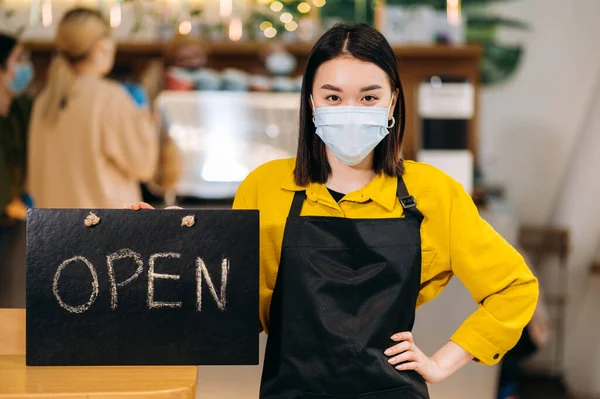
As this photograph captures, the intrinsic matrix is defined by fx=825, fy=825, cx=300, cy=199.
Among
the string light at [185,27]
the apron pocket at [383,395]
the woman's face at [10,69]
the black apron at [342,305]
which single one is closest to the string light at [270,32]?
the string light at [185,27]

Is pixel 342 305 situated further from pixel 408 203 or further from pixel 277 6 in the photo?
pixel 277 6

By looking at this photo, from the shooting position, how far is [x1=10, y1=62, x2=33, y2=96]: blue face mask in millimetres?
4289

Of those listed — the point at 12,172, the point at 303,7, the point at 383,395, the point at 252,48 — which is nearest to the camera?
the point at 383,395

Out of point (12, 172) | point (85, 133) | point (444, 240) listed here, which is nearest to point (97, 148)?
point (85, 133)

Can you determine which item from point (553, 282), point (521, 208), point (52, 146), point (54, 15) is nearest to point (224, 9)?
point (54, 15)

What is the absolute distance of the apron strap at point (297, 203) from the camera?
1.44 metres

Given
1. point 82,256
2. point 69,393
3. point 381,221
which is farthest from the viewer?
point 381,221

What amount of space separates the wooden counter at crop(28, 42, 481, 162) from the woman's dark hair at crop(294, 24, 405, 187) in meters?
2.88

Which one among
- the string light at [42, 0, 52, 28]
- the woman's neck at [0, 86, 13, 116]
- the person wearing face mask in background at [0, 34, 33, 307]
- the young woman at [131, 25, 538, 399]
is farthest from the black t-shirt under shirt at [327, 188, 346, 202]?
the string light at [42, 0, 52, 28]

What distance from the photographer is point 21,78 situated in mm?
4355

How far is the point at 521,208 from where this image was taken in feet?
16.0

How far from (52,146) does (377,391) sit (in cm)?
270

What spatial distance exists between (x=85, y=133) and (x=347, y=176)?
2.35 metres

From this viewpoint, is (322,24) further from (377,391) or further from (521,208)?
(377,391)
